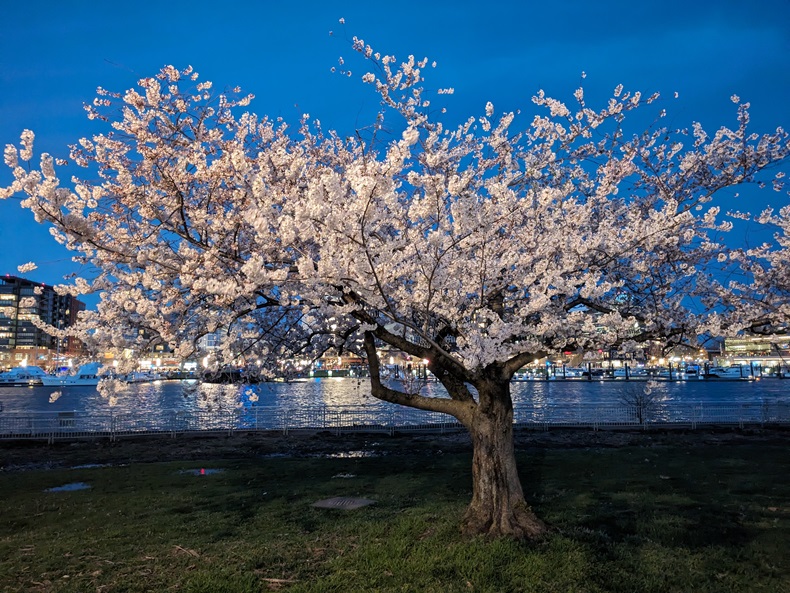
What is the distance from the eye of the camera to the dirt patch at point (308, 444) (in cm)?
1969

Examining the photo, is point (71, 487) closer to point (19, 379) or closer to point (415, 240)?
point (415, 240)

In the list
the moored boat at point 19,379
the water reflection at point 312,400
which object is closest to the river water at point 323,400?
the water reflection at point 312,400

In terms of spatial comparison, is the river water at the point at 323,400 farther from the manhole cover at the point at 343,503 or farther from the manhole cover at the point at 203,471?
the manhole cover at the point at 343,503

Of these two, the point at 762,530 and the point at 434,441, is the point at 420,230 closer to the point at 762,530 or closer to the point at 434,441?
the point at 762,530

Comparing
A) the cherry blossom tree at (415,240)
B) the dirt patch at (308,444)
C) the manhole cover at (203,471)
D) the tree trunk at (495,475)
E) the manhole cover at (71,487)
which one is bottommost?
the dirt patch at (308,444)

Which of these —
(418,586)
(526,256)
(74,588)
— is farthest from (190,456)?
(526,256)

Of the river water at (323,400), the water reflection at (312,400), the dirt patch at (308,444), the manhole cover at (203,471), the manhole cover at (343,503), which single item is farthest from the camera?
the river water at (323,400)

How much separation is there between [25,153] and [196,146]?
6.08 ft

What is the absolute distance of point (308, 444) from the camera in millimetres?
22375

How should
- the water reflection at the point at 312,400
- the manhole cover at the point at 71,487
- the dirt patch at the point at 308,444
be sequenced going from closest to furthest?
the manhole cover at the point at 71,487 < the dirt patch at the point at 308,444 < the water reflection at the point at 312,400

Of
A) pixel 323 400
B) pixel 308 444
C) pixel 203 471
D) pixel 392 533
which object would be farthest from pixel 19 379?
pixel 392 533

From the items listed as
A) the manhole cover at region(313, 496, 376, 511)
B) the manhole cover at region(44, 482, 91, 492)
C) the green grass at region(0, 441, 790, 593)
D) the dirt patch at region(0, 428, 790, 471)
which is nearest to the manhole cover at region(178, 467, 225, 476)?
the green grass at region(0, 441, 790, 593)

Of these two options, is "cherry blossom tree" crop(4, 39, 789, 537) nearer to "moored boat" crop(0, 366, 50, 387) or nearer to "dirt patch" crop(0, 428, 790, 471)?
"dirt patch" crop(0, 428, 790, 471)

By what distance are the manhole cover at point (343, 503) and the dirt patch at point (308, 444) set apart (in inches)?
286
